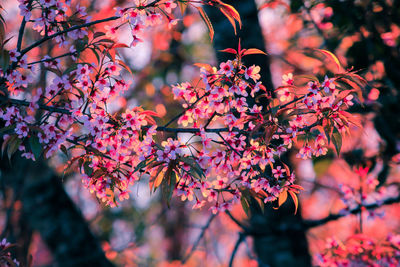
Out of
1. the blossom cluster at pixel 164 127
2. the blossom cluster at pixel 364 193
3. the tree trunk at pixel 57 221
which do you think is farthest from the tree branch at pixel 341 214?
the tree trunk at pixel 57 221

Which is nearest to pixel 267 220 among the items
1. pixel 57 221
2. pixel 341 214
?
pixel 341 214

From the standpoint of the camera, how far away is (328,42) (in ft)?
10.9

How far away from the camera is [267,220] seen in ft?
9.20

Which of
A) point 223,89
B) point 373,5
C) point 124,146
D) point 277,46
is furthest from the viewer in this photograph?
point 277,46

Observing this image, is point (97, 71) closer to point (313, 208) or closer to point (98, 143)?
point (98, 143)

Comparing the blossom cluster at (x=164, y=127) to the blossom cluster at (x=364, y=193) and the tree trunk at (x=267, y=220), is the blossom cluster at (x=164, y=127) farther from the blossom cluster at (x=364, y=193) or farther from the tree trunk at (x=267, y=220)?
the blossom cluster at (x=364, y=193)

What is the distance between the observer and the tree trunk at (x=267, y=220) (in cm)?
277

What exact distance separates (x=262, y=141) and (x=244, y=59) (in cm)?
128

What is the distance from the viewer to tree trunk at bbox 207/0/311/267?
2773 millimetres

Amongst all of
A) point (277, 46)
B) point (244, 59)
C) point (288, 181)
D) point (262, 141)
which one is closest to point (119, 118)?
point (262, 141)

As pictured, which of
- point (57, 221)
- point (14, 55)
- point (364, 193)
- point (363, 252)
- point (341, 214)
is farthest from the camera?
point (57, 221)

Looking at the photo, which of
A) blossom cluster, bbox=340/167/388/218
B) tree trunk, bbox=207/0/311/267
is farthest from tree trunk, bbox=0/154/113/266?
blossom cluster, bbox=340/167/388/218

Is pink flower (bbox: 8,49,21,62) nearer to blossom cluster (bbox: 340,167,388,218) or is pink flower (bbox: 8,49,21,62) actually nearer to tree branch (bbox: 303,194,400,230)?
tree branch (bbox: 303,194,400,230)

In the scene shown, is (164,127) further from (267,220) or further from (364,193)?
(364,193)
